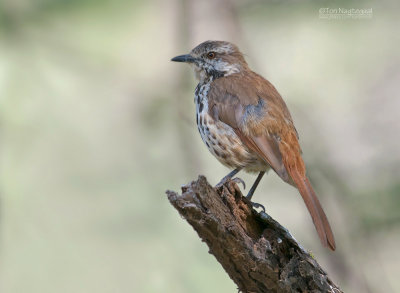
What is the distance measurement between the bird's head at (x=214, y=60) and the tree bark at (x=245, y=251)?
6.63ft

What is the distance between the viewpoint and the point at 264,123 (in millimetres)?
5172

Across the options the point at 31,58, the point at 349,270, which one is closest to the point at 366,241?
the point at 349,270

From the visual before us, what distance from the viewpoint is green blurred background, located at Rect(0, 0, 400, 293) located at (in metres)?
7.11

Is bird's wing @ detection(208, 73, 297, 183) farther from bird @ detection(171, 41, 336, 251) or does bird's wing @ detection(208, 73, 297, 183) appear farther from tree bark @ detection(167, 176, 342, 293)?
tree bark @ detection(167, 176, 342, 293)

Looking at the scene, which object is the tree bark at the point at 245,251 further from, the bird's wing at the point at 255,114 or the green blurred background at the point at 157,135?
the green blurred background at the point at 157,135

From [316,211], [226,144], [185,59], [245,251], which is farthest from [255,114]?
[245,251]

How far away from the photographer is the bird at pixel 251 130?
16.5 ft

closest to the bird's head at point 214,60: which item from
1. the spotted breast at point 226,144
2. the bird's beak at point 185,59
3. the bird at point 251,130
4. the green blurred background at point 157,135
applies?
the bird's beak at point 185,59

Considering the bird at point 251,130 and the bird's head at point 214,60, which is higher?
the bird's head at point 214,60

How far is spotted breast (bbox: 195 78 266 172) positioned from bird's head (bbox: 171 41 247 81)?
592mm

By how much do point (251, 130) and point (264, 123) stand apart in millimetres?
115

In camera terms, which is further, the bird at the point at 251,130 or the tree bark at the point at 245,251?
the bird at the point at 251,130

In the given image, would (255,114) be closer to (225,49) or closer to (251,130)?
(251,130)

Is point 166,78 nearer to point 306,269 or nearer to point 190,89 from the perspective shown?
point 190,89
